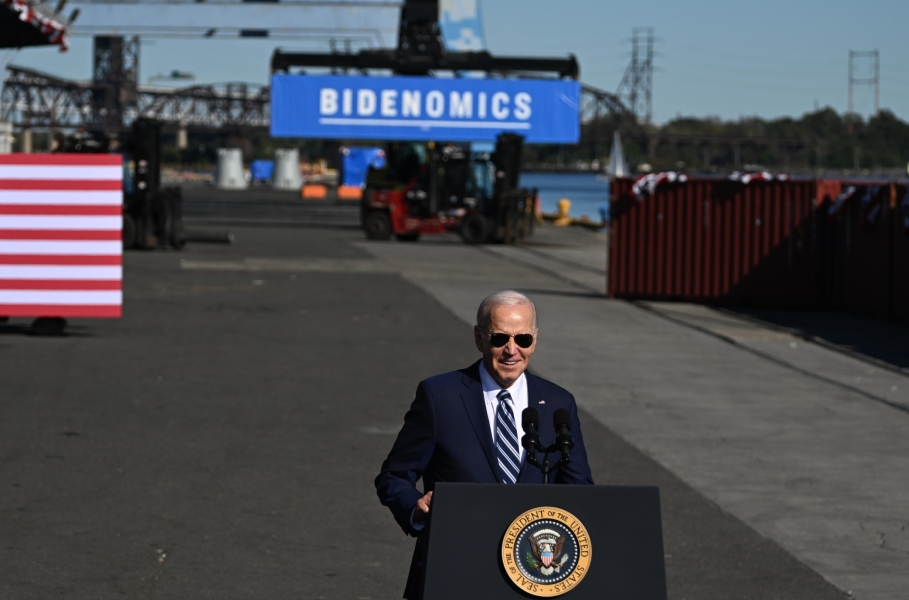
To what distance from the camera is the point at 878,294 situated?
67.0 feet

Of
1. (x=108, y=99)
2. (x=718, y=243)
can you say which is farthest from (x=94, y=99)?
(x=718, y=243)

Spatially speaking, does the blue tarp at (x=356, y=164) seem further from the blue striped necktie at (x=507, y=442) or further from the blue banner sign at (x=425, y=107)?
the blue striped necktie at (x=507, y=442)

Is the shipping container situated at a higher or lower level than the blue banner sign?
lower

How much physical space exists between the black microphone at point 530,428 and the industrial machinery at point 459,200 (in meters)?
34.2

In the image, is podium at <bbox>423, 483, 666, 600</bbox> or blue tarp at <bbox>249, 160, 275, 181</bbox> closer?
podium at <bbox>423, 483, 666, 600</bbox>

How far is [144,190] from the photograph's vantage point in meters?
31.5

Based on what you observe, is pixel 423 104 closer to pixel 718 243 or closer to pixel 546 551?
pixel 718 243

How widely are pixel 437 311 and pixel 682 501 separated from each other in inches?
459

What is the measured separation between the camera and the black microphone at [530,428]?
4027 mm

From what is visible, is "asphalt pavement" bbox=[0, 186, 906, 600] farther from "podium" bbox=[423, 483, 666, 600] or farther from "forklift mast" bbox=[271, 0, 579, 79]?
"forklift mast" bbox=[271, 0, 579, 79]

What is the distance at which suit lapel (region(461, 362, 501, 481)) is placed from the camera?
4223mm

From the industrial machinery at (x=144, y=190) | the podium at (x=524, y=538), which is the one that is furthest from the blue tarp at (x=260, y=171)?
the podium at (x=524, y=538)

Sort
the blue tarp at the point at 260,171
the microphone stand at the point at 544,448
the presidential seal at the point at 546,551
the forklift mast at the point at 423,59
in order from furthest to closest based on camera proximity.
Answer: the blue tarp at the point at 260,171
the forklift mast at the point at 423,59
the microphone stand at the point at 544,448
the presidential seal at the point at 546,551

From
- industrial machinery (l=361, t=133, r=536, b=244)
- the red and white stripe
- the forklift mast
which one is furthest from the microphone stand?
the forklift mast
